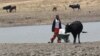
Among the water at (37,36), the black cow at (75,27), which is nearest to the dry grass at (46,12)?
the water at (37,36)

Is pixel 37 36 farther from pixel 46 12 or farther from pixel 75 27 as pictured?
pixel 46 12

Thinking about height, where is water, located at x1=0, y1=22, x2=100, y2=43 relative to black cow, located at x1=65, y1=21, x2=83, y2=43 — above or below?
below

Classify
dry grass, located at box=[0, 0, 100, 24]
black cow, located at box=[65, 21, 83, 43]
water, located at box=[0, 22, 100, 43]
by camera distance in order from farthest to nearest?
dry grass, located at box=[0, 0, 100, 24], water, located at box=[0, 22, 100, 43], black cow, located at box=[65, 21, 83, 43]

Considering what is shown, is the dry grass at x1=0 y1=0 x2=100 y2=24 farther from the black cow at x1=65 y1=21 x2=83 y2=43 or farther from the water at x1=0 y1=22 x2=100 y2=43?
the black cow at x1=65 y1=21 x2=83 y2=43

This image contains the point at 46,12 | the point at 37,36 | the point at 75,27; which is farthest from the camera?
the point at 46,12

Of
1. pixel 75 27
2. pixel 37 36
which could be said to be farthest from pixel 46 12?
pixel 75 27

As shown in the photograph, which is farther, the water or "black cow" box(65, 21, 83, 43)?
the water

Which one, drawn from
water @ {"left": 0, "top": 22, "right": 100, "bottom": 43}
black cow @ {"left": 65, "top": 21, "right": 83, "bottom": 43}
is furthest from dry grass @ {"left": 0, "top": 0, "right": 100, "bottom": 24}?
black cow @ {"left": 65, "top": 21, "right": 83, "bottom": 43}

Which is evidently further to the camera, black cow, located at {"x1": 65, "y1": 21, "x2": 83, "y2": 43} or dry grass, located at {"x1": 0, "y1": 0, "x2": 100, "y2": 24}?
dry grass, located at {"x1": 0, "y1": 0, "x2": 100, "y2": 24}

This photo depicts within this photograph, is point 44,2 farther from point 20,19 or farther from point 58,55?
point 58,55

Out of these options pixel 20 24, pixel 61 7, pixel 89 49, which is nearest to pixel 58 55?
pixel 89 49

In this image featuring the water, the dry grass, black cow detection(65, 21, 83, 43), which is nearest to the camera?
black cow detection(65, 21, 83, 43)

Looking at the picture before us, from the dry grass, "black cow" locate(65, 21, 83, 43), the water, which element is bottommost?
the dry grass

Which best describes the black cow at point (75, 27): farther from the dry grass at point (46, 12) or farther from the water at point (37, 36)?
the dry grass at point (46, 12)
